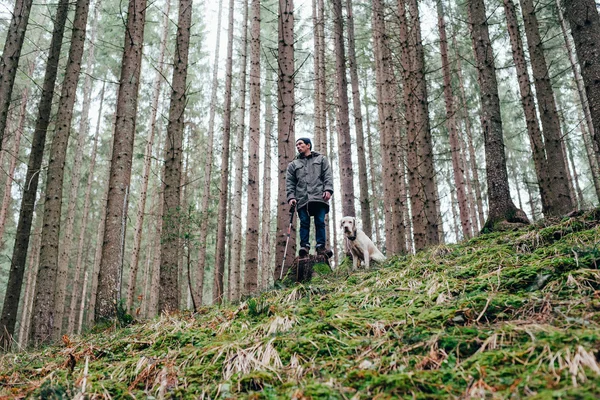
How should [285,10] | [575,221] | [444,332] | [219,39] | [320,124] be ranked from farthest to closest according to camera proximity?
1. [219,39]
2. [320,124]
3. [285,10]
4. [575,221]
5. [444,332]

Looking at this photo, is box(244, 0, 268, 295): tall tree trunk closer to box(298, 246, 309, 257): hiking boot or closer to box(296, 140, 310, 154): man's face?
box(298, 246, 309, 257): hiking boot

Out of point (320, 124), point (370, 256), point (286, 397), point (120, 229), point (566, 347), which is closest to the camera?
point (566, 347)

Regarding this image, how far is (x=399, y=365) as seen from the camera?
2.15 meters

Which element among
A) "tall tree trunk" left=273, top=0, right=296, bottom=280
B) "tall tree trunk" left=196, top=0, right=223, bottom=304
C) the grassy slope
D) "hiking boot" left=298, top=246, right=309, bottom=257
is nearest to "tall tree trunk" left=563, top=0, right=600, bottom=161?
the grassy slope

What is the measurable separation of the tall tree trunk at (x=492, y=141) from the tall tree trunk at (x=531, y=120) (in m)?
2.49

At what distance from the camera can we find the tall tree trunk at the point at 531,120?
8969mm

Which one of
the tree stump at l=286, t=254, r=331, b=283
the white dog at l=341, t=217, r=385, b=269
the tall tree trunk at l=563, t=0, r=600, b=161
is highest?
the tall tree trunk at l=563, t=0, r=600, b=161

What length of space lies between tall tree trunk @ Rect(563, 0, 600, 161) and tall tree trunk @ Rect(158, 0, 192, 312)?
21.5ft

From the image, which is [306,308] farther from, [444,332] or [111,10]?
[111,10]

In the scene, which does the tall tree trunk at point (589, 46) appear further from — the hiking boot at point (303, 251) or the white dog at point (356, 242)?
the hiking boot at point (303, 251)

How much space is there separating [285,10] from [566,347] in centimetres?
862

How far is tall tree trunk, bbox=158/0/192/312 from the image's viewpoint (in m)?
6.99

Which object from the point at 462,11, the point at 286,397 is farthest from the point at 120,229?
the point at 462,11

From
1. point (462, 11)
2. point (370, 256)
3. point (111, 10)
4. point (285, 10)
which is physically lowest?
point (370, 256)
